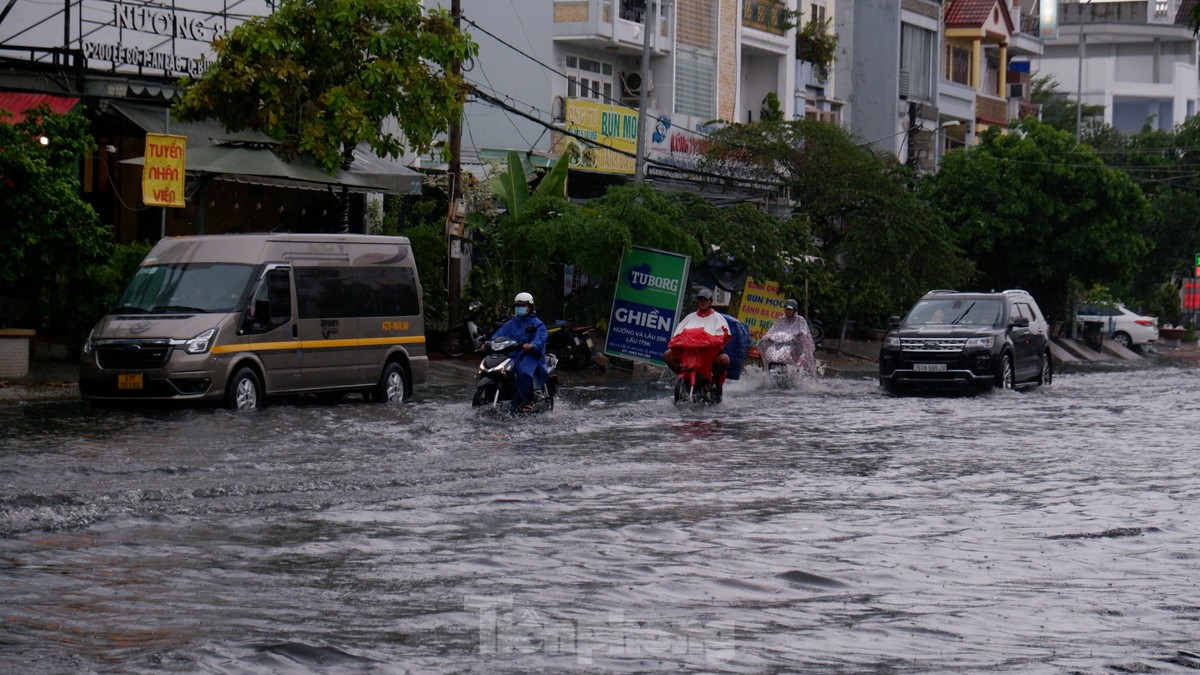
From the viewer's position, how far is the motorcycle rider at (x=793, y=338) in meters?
28.2

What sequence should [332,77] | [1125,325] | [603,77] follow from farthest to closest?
[1125,325]
[603,77]
[332,77]

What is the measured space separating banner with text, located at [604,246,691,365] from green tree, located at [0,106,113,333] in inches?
410

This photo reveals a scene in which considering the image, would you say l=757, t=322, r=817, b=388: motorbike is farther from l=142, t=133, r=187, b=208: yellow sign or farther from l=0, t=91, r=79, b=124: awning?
l=0, t=91, r=79, b=124: awning

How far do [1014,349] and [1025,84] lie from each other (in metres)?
45.4

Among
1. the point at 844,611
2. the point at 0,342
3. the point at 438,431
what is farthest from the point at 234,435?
the point at 844,611

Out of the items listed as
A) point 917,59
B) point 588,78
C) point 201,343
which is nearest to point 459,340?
point 201,343

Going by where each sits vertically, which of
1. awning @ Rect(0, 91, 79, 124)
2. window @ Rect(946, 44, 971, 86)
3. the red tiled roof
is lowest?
awning @ Rect(0, 91, 79, 124)

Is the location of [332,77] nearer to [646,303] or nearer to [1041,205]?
[646,303]

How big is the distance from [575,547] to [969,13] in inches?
2233

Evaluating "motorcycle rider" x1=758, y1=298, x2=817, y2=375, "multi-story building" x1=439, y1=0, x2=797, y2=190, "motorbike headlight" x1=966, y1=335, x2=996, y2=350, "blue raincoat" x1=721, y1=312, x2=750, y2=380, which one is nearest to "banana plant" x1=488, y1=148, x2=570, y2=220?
Result: "multi-story building" x1=439, y1=0, x2=797, y2=190

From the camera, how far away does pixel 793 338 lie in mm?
A: 28266

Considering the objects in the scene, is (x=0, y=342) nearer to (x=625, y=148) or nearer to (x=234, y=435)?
(x=234, y=435)

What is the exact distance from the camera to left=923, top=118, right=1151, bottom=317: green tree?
5141 centimetres

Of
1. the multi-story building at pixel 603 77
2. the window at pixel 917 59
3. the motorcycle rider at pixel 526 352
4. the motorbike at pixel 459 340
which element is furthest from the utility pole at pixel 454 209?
the window at pixel 917 59
